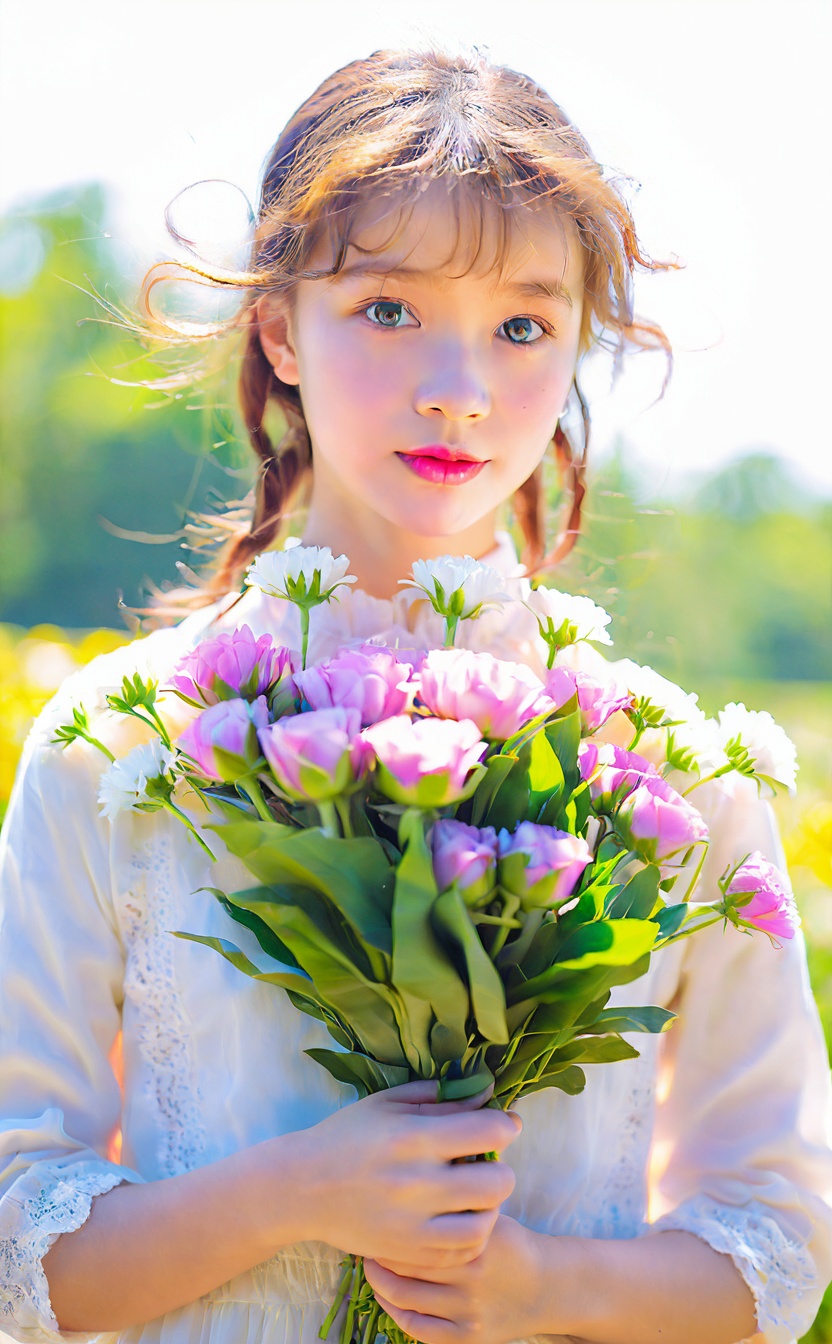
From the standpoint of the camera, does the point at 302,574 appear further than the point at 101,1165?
No

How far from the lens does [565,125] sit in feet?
4.60

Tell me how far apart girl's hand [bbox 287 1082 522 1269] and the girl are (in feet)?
0.10

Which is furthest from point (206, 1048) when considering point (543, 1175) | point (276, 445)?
point (276, 445)

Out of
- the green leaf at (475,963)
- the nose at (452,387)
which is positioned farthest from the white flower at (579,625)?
the green leaf at (475,963)

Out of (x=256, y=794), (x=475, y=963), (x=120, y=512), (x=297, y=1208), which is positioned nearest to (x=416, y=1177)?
(x=297, y=1208)

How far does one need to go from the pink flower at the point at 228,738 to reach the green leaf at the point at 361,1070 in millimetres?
319

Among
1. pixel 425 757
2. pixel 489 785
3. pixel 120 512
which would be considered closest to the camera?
pixel 425 757

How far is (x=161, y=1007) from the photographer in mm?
1302

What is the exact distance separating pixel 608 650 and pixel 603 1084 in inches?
48.3

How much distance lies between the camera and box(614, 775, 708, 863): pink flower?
1.04 metres

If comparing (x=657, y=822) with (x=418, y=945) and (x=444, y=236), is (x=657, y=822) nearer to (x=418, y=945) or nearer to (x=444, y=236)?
(x=418, y=945)

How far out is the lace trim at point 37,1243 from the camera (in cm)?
117

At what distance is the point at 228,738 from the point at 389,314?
0.55 m

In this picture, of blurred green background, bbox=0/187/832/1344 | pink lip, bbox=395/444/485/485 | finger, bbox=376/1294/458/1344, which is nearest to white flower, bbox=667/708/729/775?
pink lip, bbox=395/444/485/485
